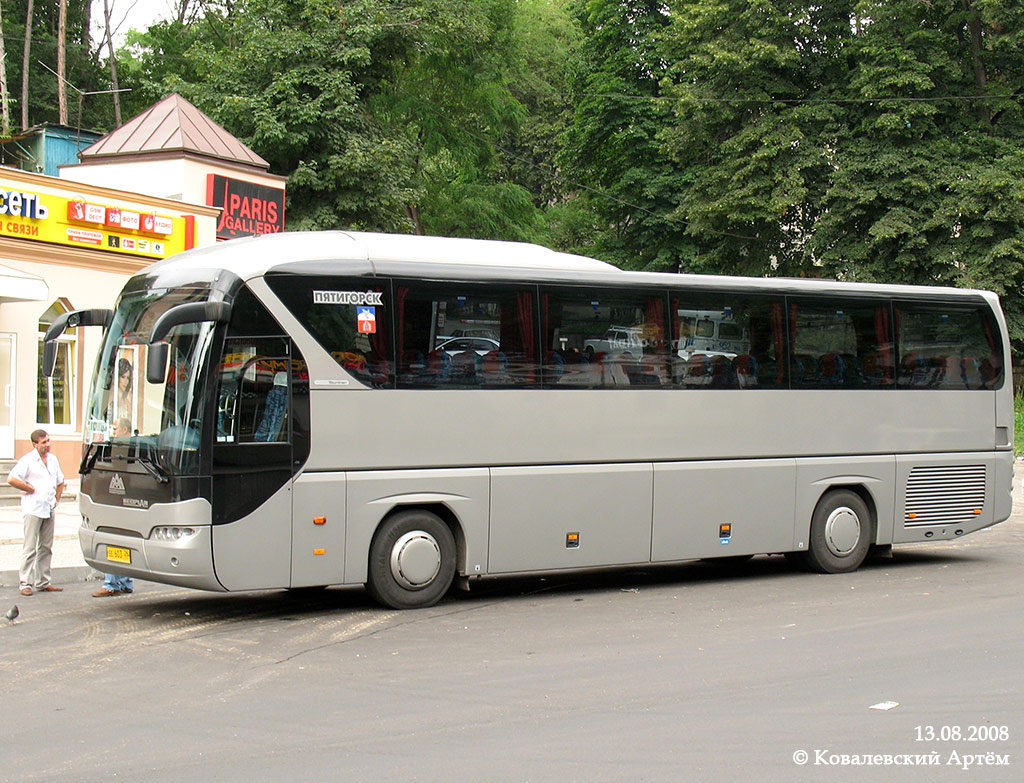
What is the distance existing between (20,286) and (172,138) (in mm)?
7543

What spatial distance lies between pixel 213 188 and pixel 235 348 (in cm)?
1741

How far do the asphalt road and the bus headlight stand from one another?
84cm

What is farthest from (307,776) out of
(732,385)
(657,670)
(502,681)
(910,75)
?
(910,75)

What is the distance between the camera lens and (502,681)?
8.34m

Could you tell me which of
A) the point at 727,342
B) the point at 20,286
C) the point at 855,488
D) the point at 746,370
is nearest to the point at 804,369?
the point at 746,370

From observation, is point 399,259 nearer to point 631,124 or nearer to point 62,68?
point 631,124

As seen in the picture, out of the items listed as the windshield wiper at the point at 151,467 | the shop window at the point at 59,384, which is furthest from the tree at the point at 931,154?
the windshield wiper at the point at 151,467

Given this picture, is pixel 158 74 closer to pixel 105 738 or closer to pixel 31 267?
pixel 31 267

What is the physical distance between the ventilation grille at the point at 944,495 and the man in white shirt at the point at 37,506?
10.2 metres

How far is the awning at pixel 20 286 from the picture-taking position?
2036cm

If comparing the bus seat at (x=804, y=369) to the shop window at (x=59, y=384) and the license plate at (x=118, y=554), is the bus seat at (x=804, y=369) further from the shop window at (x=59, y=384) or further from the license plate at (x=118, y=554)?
the shop window at (x=59, y=384)

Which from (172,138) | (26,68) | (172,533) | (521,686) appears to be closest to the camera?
(521,686)

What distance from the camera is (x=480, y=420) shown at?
11734 mm

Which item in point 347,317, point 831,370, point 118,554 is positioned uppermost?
point 347,317
